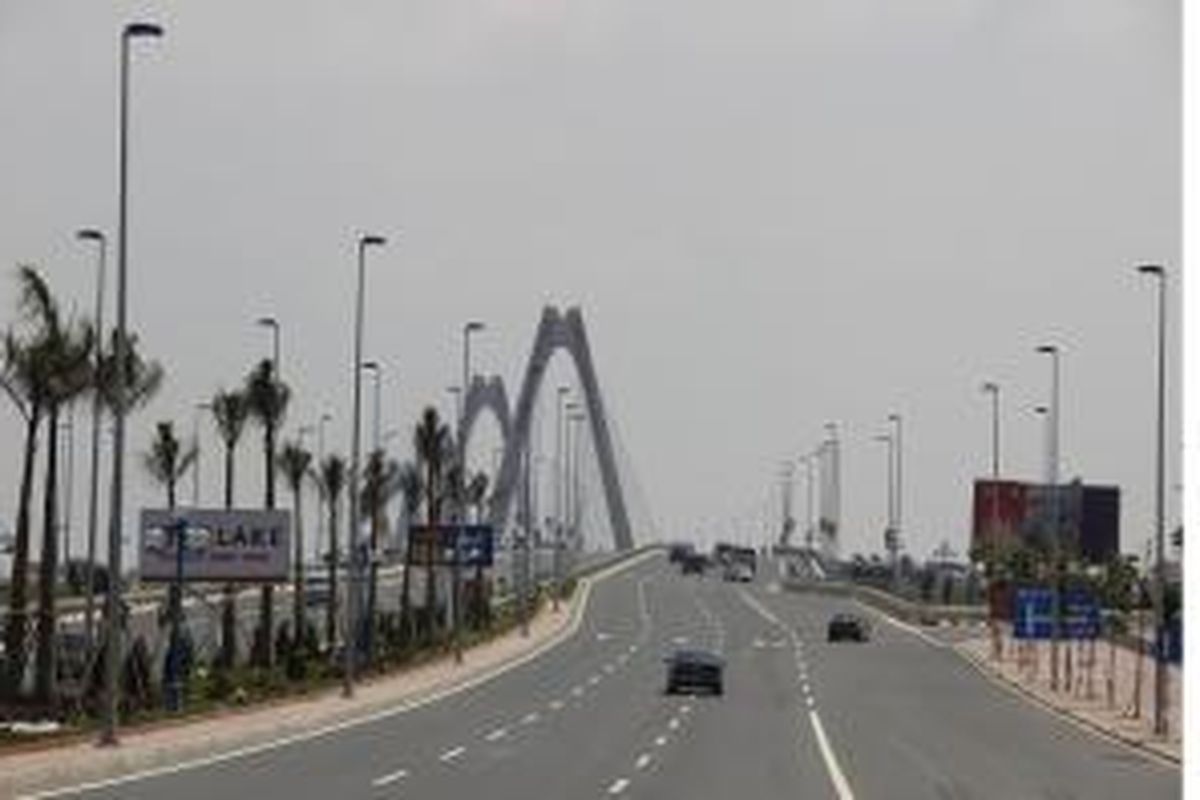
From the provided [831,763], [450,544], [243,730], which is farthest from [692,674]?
[450,544]

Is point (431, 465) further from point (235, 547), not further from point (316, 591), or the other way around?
point (316, 591)

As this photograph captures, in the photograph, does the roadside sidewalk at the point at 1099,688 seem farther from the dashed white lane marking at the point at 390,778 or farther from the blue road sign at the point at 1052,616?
the dashed white lane marking at the point at 390,778

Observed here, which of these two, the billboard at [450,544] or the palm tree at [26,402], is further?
the billboard at [450,544]

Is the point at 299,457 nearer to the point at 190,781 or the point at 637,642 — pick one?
the point at 637,642

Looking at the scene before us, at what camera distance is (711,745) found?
52.4 meters

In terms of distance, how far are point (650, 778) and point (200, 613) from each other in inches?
4000

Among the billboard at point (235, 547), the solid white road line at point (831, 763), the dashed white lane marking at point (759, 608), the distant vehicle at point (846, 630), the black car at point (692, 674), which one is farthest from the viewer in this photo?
the dashed white lane marking at point (759, 608)

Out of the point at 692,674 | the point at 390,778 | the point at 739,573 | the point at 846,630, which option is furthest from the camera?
the point at 739,573

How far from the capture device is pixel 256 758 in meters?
45.0

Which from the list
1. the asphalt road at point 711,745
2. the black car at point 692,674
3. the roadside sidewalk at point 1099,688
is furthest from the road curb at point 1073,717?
the black car at point 692,674

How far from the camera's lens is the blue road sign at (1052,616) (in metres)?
82.3

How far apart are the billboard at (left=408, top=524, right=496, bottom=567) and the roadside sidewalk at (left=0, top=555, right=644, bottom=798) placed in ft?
39.6

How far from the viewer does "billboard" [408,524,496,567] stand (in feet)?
367

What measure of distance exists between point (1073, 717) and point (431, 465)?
4754cm
